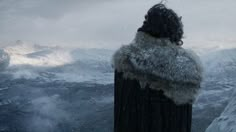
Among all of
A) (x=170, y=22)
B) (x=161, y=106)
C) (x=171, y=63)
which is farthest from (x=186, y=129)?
(x=170, y=22)

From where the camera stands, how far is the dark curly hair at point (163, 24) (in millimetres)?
4246

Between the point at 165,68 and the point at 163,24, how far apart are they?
18.6 inches

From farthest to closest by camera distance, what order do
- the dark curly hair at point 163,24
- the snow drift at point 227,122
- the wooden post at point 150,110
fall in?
1. the snow drift at point 227,122
2. the dark curly hair at point 163,24
3. the wooden post at point 150,110

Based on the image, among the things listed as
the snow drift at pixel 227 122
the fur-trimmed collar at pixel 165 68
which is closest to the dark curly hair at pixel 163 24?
the fur-trimmed collar at pixel 165 68

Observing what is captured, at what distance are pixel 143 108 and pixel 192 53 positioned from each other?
0.74m

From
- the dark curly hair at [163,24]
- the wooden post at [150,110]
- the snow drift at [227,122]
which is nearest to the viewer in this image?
the wooden post at [150,110]

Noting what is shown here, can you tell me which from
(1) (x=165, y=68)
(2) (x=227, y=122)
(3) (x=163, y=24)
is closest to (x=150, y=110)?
(1) (x=165, y=68)

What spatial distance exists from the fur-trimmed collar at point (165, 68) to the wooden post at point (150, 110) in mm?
64

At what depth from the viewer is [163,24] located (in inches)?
167

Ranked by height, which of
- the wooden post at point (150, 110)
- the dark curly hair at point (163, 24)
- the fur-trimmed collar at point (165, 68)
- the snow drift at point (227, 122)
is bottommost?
the snow drift at point (227, 122)

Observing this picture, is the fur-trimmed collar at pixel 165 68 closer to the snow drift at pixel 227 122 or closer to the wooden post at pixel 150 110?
the wooden post at pixel 150 110

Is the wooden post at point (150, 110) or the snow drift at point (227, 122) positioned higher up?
the wooden post at point (150, 110)

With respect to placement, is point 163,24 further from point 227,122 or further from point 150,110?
point 227,122

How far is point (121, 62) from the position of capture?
4.21 meters
